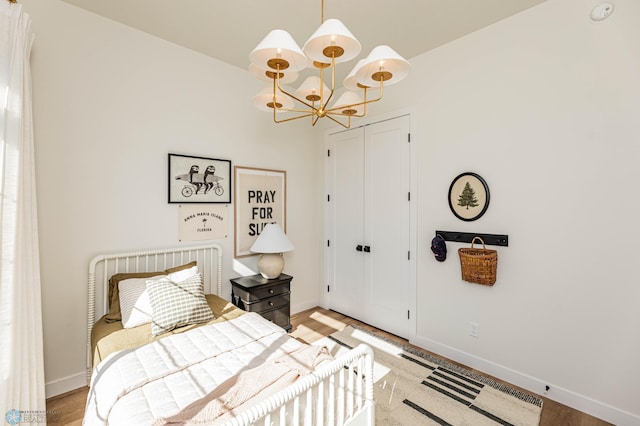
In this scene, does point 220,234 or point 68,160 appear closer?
point 68,160

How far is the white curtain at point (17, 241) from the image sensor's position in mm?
1554

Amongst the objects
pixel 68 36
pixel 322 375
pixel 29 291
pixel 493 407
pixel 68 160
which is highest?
pixel 68 36

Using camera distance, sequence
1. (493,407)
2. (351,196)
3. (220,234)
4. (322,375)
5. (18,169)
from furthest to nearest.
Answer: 1. (351,196)
2. (220,234)
3. (493,407)
4. (18,169)
5. (322,375)

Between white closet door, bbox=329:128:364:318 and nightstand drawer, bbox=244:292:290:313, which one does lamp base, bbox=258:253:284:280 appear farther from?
white closet door, bbox=329:128:364:318

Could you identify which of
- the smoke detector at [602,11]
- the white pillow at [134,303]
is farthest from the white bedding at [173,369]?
the smoke detector at [602,11]

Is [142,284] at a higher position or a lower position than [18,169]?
lower

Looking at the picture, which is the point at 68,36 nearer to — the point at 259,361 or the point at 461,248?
the point at 259,361

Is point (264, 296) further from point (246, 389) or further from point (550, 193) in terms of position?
point (550, 193)

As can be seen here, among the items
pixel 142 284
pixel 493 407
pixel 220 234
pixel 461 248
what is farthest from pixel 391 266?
pixel 142 284

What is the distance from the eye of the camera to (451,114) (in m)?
2.67

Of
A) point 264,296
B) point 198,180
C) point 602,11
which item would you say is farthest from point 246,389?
point 602,11

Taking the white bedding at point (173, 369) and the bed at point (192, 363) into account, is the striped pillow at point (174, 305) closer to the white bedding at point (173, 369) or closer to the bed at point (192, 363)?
the bed at point (192, 363)

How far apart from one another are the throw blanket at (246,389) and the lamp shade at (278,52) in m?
1.49

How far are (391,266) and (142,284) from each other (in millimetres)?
2336
